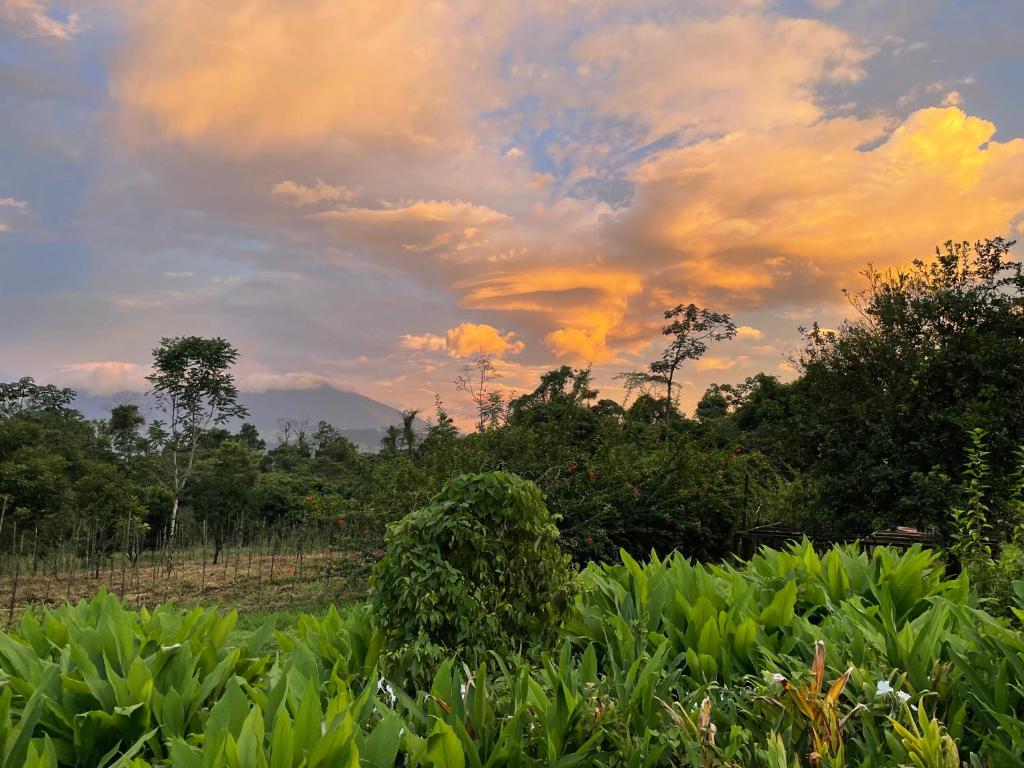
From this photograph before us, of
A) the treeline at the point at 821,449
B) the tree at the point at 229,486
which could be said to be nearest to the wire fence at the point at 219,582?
the treeline at the point at 821,449

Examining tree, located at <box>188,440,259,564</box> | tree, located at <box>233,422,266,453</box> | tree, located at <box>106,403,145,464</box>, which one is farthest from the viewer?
tree, located at <box>233,422,266,453</box>

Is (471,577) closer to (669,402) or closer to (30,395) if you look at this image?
(669,402)

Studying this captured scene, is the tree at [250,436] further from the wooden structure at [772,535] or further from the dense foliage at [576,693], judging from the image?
the dense foliage at [576,693]

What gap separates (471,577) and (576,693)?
37.0 inches

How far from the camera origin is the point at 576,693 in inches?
87.1

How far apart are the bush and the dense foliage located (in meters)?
0.14

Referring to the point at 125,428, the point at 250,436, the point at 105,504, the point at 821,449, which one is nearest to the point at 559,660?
the point at 821,449

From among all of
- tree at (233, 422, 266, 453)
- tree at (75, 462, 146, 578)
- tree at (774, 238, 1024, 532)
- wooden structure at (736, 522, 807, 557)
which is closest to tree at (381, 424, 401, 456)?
tree at (75, 462, 146, 578)

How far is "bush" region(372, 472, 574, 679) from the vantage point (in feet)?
9.46

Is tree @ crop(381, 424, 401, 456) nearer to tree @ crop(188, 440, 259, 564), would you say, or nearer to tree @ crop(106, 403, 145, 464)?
tree @ crop(188, 440, 259, 564)

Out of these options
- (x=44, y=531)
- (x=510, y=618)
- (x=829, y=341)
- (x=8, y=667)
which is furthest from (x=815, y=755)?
(x=44, y=531)

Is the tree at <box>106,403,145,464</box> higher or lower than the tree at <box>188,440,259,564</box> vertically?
higher

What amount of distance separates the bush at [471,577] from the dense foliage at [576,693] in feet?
0.45

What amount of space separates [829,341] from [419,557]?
9.40 meters
